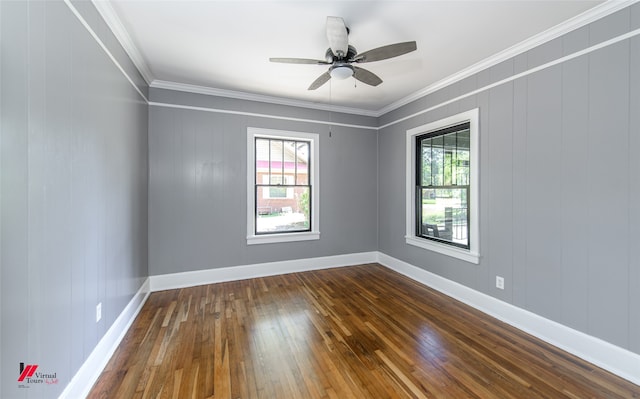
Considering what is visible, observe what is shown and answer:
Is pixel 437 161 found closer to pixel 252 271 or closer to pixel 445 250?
pixel 445 250

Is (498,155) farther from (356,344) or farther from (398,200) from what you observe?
(356,344)

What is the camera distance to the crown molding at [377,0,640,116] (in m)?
1.99

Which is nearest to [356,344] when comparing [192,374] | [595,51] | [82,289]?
[192,374]

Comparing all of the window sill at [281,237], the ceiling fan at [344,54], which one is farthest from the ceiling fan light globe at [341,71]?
the window sill at [281,237]

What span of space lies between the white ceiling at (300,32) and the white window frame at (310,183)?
0.87m

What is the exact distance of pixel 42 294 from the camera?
1321 mm

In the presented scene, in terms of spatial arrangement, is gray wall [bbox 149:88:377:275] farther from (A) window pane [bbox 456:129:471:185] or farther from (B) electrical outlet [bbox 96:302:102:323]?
(A) window pane [bbox 456:129:471:185]

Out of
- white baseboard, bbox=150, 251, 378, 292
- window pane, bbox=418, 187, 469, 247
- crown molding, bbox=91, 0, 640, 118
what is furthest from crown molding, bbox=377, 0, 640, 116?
white baseboard, bbox=150, 251, 378, 292

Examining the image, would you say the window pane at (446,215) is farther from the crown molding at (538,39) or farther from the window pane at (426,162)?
the crown molding at (538,39)

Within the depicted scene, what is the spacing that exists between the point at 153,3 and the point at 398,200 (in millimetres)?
3911

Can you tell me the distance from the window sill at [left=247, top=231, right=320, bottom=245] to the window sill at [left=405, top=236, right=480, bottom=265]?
159 cm

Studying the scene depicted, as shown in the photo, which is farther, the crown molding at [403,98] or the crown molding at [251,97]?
the crown molding at [251,97]

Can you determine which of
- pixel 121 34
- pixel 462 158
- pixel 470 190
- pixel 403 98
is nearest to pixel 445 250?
pixel 470 190

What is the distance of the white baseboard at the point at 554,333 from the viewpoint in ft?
6.28
